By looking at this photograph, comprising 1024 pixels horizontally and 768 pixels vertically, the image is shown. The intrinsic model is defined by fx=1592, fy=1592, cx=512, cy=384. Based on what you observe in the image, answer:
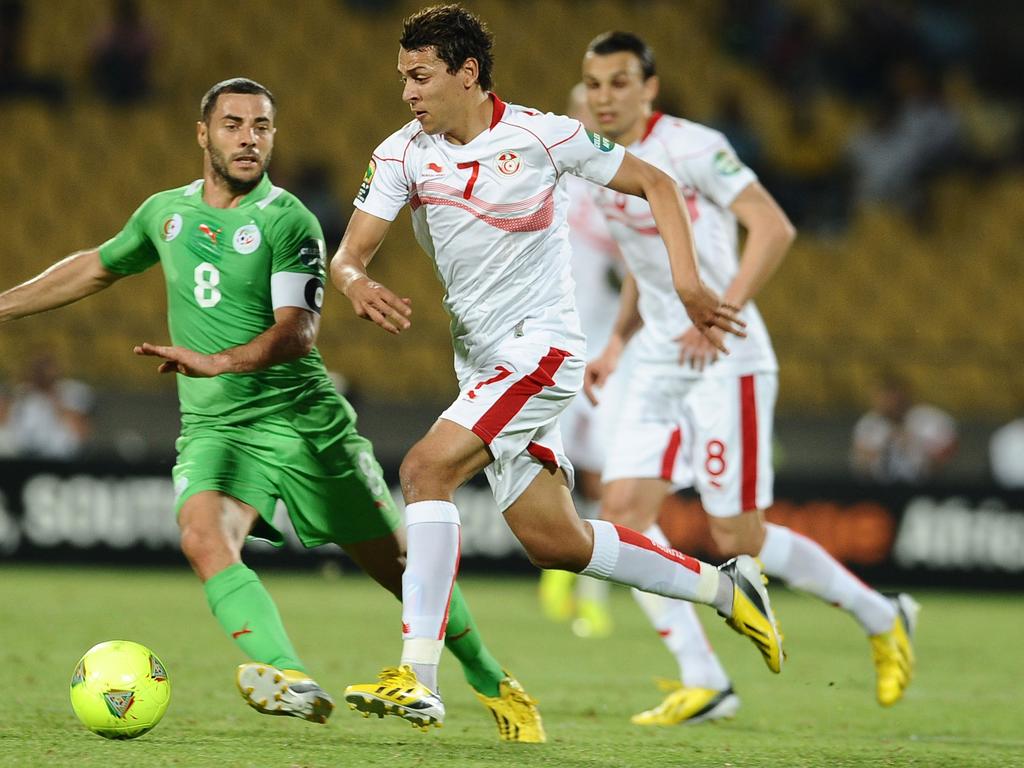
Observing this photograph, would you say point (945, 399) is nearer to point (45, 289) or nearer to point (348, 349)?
point (348, 349)

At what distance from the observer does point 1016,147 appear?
1798cm

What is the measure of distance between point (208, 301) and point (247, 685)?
149cm

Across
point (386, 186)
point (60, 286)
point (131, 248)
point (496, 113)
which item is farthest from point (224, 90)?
point (496, 113)

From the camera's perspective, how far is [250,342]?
5.58 m

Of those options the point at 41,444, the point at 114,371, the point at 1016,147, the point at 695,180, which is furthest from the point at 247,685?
the point at 1016,147

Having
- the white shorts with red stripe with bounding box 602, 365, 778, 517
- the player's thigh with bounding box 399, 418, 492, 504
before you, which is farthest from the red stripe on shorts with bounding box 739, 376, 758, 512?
the player's thigh with bounding box 399, 418, 492, 504

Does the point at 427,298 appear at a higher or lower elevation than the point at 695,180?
lower

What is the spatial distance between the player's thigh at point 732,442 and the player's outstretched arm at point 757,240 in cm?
49

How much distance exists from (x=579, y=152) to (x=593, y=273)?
4.71m

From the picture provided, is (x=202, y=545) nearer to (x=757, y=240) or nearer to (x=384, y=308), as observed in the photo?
(x=384, y=308)

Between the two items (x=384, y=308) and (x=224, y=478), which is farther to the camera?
(x=224, y=478)

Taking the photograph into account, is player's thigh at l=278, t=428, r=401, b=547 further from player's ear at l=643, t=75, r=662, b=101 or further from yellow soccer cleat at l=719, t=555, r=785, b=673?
player's ear at l=643, t=75, r=662, b=101

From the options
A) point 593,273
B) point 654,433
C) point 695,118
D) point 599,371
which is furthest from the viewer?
point 695,118

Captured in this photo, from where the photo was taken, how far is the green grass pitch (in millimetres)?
5352
